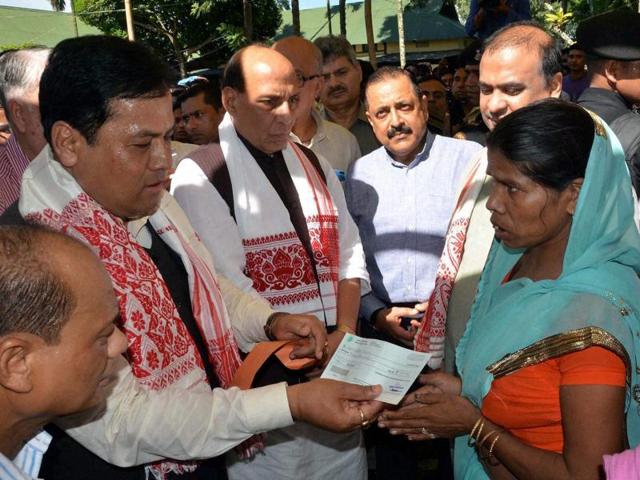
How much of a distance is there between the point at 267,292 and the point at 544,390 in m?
1.38

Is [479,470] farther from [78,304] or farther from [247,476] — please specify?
Answer: [78,304]

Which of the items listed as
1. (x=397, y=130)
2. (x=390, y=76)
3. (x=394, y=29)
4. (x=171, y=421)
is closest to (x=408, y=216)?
(x=397, y=130)

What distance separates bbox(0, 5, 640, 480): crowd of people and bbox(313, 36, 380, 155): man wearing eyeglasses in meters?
1.91

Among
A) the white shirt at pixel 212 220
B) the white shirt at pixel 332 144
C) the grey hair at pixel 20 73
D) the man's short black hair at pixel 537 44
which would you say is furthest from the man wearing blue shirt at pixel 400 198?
the grey hair at pixel 20 73

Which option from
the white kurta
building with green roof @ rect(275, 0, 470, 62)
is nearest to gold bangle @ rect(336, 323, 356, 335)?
the white kurta

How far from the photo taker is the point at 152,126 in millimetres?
2035

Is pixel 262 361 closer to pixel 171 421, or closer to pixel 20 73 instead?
pixel 171 421

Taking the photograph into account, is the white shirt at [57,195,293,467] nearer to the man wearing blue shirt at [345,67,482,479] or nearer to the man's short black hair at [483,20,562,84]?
the man wearing blue shirt at [345,67,482,479]

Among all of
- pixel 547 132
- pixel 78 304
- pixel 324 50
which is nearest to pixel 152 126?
pixel 78 304

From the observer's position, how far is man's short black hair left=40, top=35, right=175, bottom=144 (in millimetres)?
1911

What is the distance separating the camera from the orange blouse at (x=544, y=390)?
1814 mm

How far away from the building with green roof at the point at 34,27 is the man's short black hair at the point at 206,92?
36151 mm

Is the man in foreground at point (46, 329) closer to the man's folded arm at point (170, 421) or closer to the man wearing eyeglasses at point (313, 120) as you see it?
the man's folded arm at point (170, 421)

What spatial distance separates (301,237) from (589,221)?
139 cm
